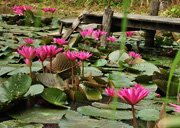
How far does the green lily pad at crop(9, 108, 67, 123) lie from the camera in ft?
4.42

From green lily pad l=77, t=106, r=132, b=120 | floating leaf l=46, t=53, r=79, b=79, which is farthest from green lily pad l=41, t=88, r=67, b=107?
floating leaf l=46, t=53, r=79, b=79

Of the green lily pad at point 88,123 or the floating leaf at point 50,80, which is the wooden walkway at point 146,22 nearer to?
the floating leaf at point 50,80

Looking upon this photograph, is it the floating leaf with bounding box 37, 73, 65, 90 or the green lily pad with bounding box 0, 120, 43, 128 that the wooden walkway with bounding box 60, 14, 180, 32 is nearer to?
the floating leaf with bounding box 37, 73, 65, 90

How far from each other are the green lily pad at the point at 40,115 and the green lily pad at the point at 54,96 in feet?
0.18

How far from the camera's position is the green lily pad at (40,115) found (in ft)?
4.42

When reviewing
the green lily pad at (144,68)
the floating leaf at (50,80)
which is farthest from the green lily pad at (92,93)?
the green lily pad at (144,68)

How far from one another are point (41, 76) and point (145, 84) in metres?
0.60

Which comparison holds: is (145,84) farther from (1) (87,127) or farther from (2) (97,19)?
(2) (97,19)

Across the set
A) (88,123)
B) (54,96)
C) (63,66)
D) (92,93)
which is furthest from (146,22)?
(88,123)

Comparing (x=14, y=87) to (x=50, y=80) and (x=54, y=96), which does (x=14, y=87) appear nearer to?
(x=54, y=96)

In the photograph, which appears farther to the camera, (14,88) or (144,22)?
(144,22)

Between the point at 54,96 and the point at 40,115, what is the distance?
194mm

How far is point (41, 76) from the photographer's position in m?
1.81

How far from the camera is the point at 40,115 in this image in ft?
4.59
